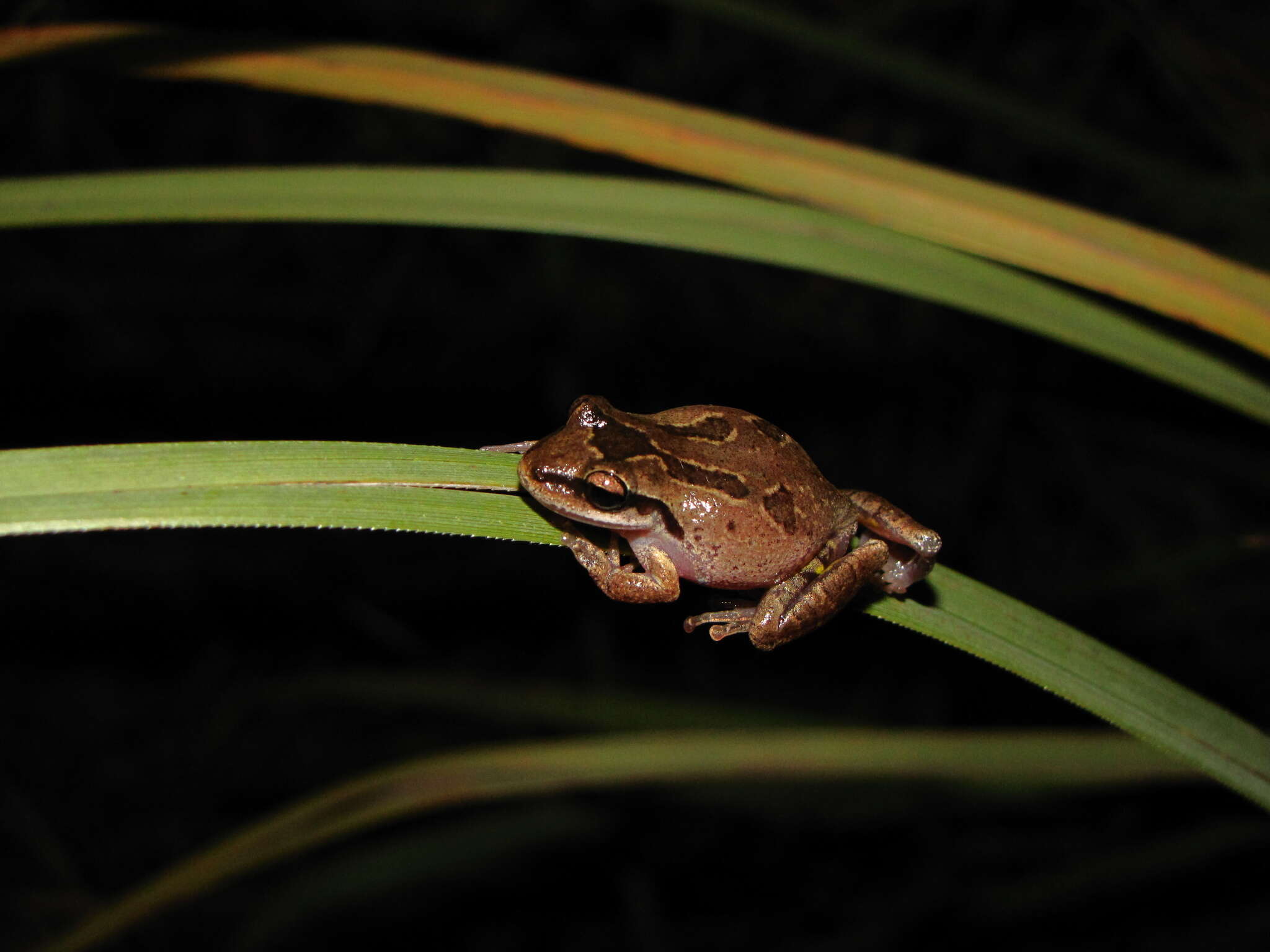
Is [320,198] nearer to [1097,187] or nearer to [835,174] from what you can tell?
[835,174]

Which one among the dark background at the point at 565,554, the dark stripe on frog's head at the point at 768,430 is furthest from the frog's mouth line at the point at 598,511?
the dark background at the point at 565,554

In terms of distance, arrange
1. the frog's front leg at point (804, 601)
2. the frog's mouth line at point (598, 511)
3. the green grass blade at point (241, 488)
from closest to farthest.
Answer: the green grass blade at point (241, 488) → the frog's mouth line at point (598, 511) → the frog's front leg at point (804, 601)

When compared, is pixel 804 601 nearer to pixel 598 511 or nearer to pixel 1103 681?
pixel 598 511

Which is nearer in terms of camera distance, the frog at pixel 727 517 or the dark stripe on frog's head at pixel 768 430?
the frog at pixel 727 517

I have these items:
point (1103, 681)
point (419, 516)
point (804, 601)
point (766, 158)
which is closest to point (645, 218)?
point (766, 158)

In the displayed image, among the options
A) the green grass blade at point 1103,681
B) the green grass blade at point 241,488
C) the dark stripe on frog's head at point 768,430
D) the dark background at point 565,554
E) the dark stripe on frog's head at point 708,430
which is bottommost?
the green grass blade at point 1103,681

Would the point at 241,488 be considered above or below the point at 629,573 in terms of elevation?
below

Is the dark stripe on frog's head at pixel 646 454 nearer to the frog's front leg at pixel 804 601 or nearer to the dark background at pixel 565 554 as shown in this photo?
the frog's front leg at pixel 804 601

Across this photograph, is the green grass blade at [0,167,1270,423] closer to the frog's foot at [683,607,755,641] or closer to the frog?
the frog

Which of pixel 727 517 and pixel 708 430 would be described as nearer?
pixel 727 517
